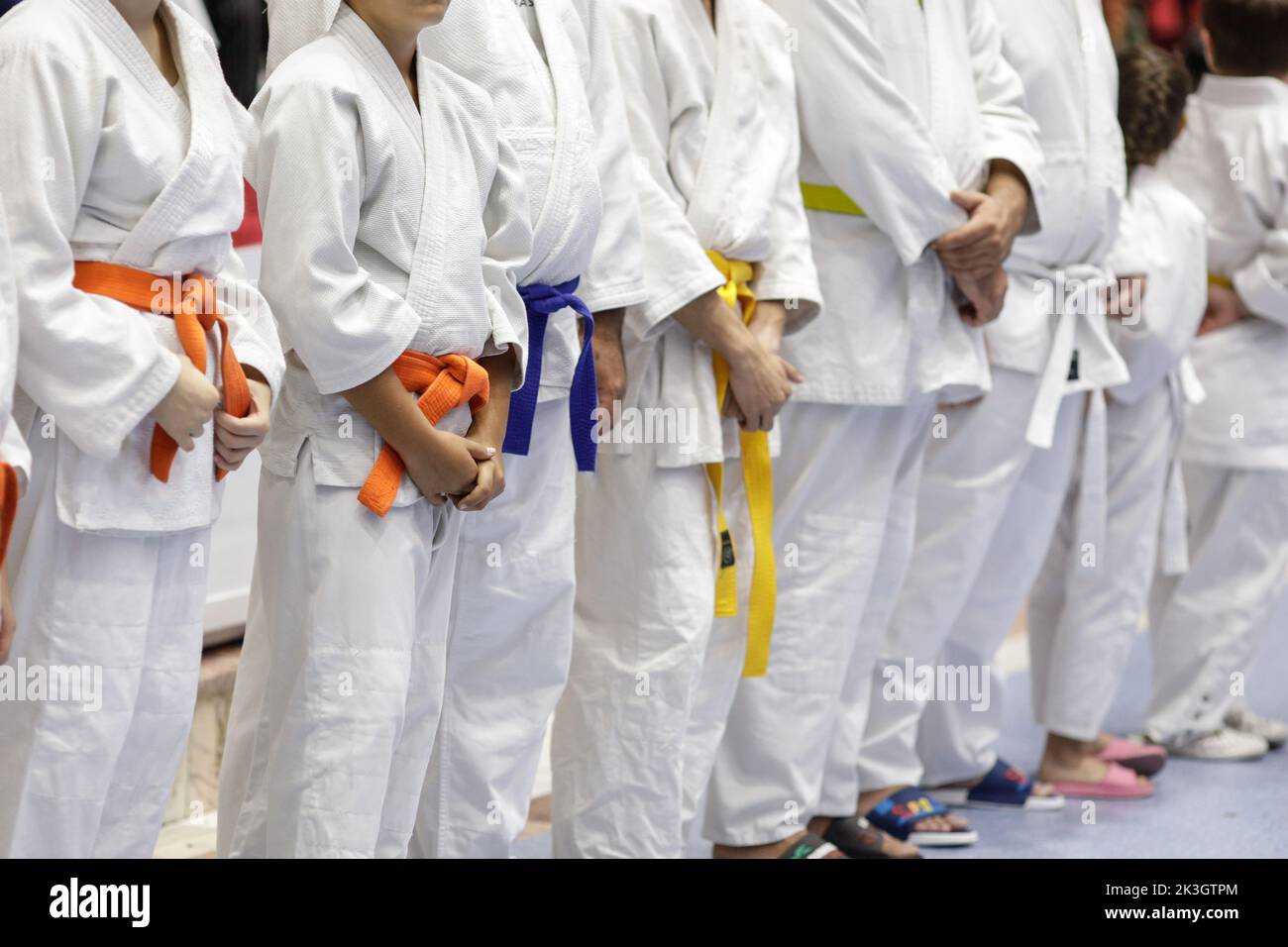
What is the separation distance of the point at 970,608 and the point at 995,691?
210mm

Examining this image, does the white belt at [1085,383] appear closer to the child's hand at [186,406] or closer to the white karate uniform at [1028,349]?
the white karate uniform at [1028,349]

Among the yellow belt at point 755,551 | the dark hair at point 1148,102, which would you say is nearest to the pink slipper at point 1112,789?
the yellow belt at point 755,551

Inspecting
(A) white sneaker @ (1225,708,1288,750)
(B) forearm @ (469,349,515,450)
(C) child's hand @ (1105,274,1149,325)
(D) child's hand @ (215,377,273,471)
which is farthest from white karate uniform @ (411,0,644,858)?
(A) white sneaker @ (1225,708,1288,750)

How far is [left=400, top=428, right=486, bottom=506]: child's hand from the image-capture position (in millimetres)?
2230

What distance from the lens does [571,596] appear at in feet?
8.31

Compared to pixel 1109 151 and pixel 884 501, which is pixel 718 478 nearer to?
pixel 884 501

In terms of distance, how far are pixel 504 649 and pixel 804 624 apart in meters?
0.83

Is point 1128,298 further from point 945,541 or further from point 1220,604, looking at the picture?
point 1220,604

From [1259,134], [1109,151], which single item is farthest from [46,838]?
[1259,134]

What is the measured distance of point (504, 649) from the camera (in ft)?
8.20

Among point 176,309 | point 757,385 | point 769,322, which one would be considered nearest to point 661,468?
point 757,385

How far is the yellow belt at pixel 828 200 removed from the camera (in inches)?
126

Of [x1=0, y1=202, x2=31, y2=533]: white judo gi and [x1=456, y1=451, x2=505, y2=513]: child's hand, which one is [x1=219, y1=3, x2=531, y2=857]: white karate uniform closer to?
[x1=456, y1=451, x2=505, y2=513]: child's hand

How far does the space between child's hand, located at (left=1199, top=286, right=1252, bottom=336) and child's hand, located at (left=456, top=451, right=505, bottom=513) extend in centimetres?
248
